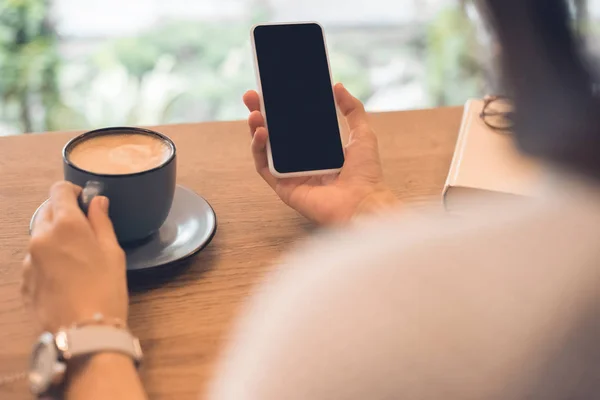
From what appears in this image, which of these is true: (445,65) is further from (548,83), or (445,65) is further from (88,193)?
(548,83)

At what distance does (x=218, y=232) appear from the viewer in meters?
0.71

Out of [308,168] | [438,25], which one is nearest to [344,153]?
[308,168]

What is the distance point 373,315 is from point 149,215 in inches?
12.1

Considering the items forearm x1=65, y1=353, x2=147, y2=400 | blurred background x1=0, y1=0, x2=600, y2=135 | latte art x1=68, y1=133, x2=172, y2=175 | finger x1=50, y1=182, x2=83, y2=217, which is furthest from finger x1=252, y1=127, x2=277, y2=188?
blurred background x1=0, y1=0, x2=600, y2=135

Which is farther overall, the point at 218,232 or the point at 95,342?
the point at 218,232

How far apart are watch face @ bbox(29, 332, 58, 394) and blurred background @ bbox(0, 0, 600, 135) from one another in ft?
4.96

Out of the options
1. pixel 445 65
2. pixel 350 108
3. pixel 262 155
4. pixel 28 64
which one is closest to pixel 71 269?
pixel 262 155

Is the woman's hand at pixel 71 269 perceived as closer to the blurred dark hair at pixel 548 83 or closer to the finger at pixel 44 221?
the finger at pixel 44 221

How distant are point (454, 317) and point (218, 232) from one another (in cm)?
38

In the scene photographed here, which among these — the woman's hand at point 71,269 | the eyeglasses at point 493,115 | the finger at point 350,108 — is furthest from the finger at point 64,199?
the eyeglasses at point 493,115

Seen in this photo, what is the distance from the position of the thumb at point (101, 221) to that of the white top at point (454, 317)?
20 centimetres

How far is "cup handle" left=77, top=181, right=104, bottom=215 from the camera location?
58 cm

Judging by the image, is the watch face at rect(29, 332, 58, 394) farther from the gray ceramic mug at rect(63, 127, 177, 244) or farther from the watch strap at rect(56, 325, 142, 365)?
the gray ceramic mug at rect(63, 127, 177, 244)

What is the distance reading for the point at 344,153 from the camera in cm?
76
